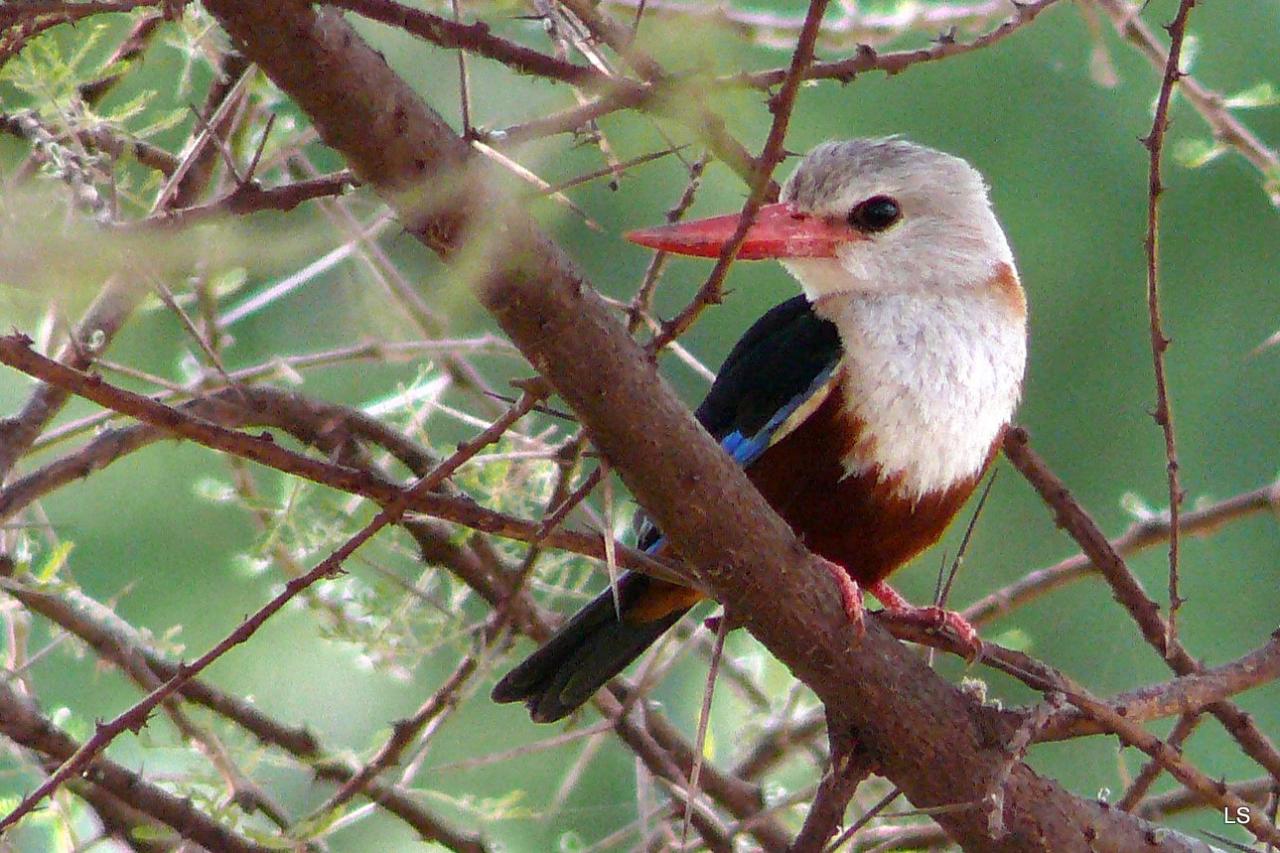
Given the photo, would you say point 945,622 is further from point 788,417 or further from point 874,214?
point 874,214

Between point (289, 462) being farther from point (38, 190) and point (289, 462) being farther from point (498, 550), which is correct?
point (498, 550)

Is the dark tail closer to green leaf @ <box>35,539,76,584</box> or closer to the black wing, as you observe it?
the black wing

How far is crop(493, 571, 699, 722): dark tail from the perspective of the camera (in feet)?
7.73

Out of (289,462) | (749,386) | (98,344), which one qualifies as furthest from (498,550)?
(289,462)

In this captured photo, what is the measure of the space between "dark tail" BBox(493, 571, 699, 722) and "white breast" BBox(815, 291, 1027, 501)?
1.12 feet

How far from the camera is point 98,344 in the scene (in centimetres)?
212

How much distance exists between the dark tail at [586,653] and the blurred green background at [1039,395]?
2.22 metres

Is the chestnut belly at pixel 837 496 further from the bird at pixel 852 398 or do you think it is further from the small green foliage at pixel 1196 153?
the small green foliage at pixel 1196 153

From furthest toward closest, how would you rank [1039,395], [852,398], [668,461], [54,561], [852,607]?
1. [1039,395]
2. [852,398]
3. [54,561]
4. [852,607]
5. [668,461]

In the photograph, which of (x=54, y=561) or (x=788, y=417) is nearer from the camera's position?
(x=54, y=561)

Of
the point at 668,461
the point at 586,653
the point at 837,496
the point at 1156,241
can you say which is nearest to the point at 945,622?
the point at 837,496

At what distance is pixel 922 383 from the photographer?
2.35 meters

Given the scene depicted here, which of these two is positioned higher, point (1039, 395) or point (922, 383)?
point (1039, 395)

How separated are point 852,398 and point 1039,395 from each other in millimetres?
4334
